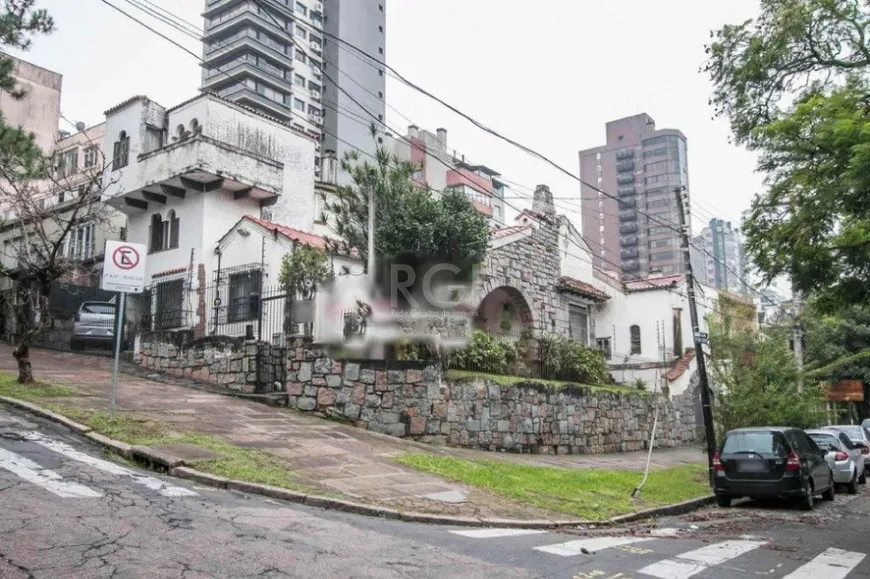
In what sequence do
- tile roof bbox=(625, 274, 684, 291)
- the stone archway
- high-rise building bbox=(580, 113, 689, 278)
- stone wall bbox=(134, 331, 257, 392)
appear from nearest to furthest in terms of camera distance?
1. stone wall bbox=(134, 331, 257, 392)
2. the stone archway
3. tile roof bbox=(625, 274, 684, 291)
4. high-rise building bbox=(580, 113, 689, 278)

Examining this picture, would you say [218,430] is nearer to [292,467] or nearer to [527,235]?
[292,467]

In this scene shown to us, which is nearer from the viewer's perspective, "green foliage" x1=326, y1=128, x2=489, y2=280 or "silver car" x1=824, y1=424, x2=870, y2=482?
"green foliage" x1=326, y1=128, x2=489, y2=280

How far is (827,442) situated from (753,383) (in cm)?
215

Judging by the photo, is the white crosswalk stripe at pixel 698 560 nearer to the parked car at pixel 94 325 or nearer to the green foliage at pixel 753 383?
the green foliage at pixel 753 383

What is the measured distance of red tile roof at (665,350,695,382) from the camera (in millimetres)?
25683

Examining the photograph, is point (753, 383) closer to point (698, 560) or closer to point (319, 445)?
point (319, 445)

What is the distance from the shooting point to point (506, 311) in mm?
23516

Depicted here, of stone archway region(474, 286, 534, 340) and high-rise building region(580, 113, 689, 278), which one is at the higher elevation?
high-rise building region(580, 113, 689, 278)

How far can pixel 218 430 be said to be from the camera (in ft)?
38.9

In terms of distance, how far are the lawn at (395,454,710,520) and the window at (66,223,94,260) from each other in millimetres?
23344

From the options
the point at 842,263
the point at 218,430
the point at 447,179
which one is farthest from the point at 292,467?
the point at 447,179

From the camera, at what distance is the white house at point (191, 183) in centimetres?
2167

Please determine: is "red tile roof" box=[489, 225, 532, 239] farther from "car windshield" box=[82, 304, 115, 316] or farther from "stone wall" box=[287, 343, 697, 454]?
"car windshield" box=[82, 304, 115, 316]

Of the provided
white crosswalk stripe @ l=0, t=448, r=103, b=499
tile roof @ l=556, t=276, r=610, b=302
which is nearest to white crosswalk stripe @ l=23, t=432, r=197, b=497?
white crosswalk stripe @ l=0, t=448, r=103, b=499
